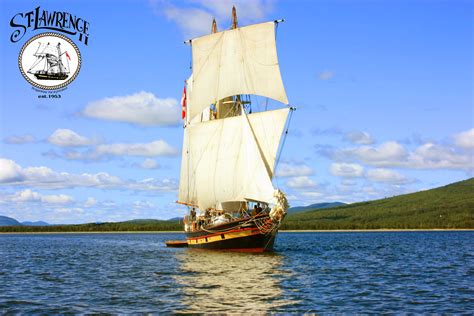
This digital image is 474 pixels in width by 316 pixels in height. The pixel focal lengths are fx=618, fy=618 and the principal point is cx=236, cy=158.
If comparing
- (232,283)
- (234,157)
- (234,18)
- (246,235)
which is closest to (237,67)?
(234,18)

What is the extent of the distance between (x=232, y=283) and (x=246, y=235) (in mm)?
25439

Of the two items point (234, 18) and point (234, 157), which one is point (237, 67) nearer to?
point (234, 18)

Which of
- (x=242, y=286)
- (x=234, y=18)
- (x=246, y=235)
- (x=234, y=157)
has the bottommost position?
(x=242, y=286)

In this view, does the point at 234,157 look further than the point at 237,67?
No

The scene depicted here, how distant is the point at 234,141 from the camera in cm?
7156

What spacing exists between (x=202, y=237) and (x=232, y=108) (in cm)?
1576

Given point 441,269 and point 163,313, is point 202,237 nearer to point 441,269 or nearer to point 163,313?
point 441,269

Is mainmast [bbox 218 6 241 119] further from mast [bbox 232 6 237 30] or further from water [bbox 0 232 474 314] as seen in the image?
water [bbox 0 232 474 314]

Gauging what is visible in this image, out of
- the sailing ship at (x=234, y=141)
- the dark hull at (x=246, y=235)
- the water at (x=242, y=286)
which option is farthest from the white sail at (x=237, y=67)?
the water at (x=242, y=286)

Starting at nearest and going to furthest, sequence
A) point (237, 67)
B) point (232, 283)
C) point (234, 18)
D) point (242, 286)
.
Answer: point (242, 286)
point (232, 283)
point (237, 67)
point (234, 18)

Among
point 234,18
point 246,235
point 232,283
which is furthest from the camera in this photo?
point 234,18

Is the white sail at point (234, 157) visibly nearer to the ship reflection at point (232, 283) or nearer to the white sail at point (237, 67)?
the white sail at point (237, 67)

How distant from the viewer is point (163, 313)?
28156 millimetres

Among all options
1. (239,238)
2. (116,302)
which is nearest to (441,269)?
(239,238)
